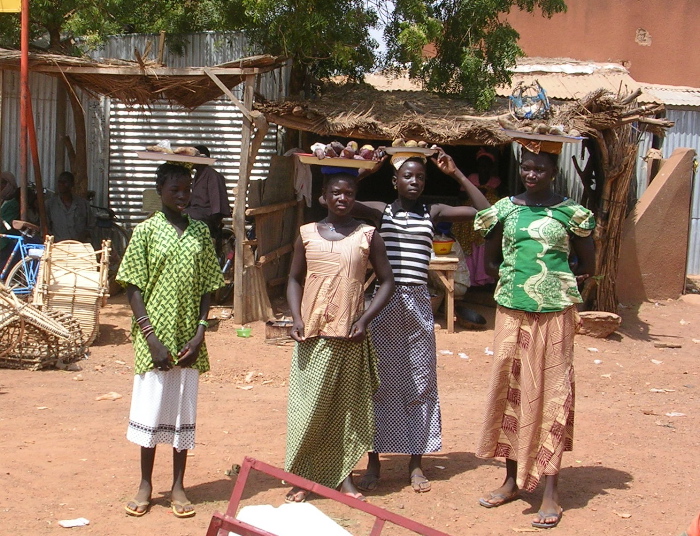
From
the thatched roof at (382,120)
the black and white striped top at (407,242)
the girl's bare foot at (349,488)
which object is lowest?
the girl's bare foot at (349,488)

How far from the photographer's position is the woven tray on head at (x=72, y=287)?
8.33m

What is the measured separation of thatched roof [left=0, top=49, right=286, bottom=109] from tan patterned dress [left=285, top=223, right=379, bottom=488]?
5.30m

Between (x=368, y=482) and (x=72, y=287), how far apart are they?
15.5 ft

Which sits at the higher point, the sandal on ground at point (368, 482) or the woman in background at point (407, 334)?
the woman in background at point (407, 334)

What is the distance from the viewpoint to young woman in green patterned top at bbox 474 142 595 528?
13.9 feet

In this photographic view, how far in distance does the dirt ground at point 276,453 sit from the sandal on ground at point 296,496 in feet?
0.26

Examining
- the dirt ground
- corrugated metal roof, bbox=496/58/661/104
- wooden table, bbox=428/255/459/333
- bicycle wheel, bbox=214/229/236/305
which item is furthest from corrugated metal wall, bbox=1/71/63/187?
corrugated metal roof, bbox=496/58/661/104

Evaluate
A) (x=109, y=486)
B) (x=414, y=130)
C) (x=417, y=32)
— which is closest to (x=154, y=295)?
(x=109, y=486)

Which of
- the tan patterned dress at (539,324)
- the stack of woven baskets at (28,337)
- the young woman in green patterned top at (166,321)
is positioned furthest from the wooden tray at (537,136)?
the stack of woven baskets at (28,337)

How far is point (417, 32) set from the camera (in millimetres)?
10695

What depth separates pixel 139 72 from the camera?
30.7 ft

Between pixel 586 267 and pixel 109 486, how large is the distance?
284cm

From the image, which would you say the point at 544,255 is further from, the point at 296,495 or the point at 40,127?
the point at 40,127

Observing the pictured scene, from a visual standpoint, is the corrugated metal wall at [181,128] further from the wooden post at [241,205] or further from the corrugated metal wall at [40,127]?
the wooden post at [241,205]
